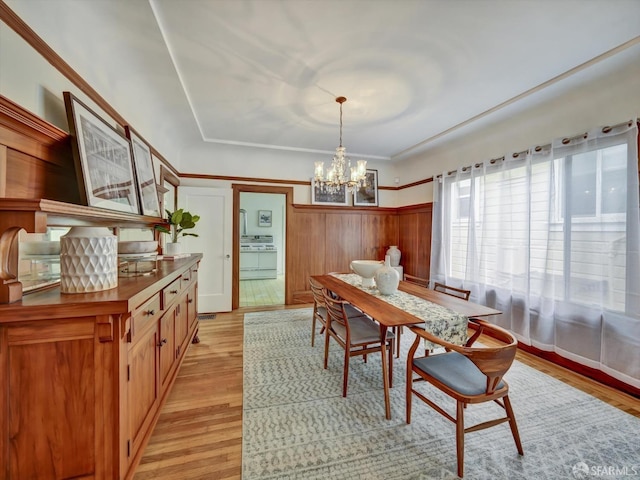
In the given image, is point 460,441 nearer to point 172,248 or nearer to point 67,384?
point 67,384

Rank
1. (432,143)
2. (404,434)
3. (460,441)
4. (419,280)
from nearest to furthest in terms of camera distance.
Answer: (460,441)
(404,434)
(432,143)
(419,280)

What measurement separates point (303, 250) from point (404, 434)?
339 centimetres

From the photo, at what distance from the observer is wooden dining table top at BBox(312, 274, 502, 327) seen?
5.75ft

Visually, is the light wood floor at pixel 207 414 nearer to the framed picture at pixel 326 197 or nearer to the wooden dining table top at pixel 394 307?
the wooden dining table top at pixel 394 307

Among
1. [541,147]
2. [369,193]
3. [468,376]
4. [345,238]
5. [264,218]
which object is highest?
[541,147]

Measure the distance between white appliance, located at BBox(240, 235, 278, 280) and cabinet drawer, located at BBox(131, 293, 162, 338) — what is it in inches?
218

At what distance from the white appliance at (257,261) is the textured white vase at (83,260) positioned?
19.6ft

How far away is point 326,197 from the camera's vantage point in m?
4.82

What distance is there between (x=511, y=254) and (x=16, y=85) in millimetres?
4222

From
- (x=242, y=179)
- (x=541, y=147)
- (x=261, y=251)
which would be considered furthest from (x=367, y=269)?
(x=261, y=251)

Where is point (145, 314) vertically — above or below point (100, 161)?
below

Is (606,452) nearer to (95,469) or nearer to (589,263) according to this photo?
(589,263)

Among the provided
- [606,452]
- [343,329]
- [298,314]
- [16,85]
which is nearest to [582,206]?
[606,452]

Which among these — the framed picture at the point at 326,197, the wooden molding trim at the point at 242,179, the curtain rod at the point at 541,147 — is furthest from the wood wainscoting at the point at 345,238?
the curtain rod at the point at 541,147
